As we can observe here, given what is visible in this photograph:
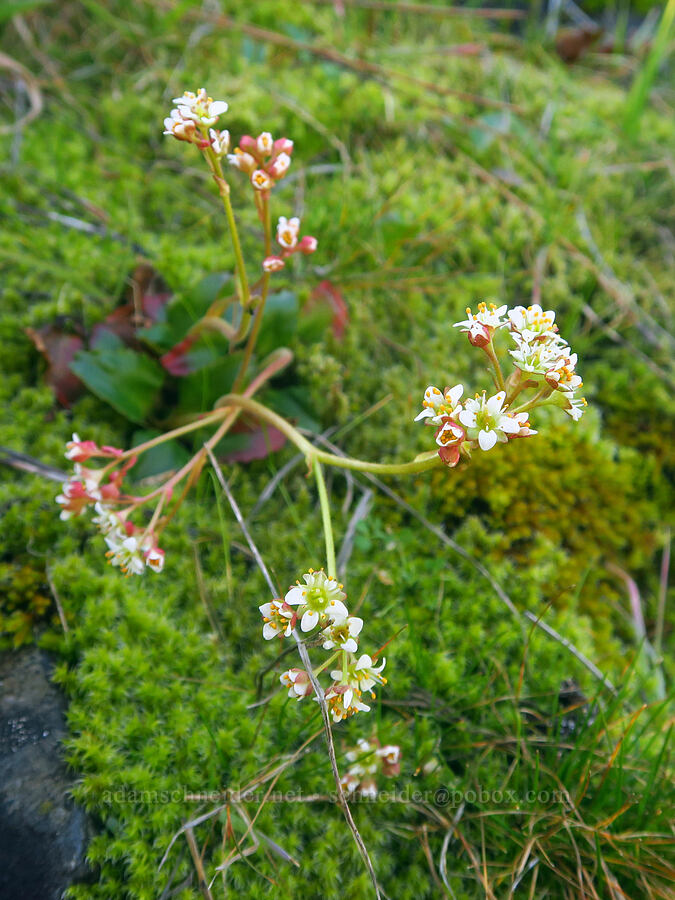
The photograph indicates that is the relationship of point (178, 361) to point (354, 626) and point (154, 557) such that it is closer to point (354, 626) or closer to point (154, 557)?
point (154, 557)

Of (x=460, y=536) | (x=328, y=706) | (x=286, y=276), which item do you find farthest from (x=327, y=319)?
(x=328, y=706)

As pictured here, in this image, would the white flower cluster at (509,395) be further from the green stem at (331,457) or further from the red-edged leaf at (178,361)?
the red-edged leaf at (178,361)

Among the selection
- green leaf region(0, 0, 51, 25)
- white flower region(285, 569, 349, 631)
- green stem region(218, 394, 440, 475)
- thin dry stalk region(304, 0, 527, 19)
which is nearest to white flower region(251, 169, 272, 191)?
green stem region(218, 394, 440, 475)

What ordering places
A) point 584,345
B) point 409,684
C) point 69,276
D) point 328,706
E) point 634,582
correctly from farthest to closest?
point 584,345
point 634,582
point 69,276
point 409,684
point 328,706

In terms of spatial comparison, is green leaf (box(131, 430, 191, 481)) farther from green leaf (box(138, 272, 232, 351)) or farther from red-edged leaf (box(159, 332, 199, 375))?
green leaf (box(138, 272, 232, 351))

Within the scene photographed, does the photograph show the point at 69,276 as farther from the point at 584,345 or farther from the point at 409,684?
the point at 584,345

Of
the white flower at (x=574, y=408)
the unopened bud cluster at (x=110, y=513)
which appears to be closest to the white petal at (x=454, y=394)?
the white flower at (x=574, y=408)
